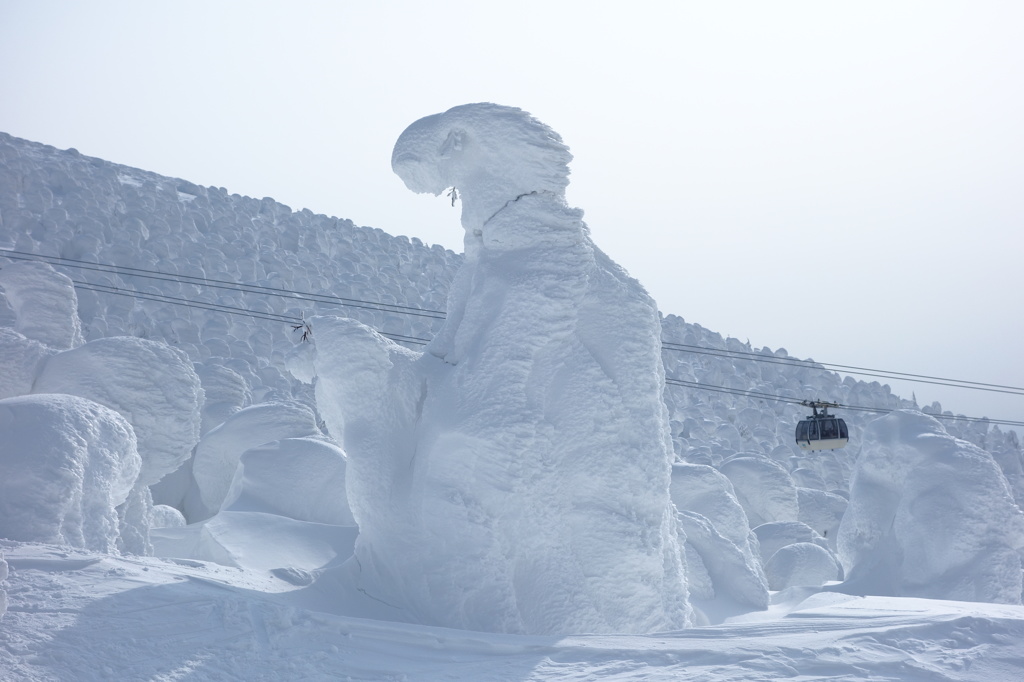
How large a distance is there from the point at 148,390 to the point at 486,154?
13.0 ft

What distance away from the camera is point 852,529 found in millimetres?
12094

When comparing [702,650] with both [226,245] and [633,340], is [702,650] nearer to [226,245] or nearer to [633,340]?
[633,340]

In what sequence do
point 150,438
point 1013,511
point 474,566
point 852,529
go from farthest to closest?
point 852,529 → point 1013,511 → point 150,438 → point 474,566

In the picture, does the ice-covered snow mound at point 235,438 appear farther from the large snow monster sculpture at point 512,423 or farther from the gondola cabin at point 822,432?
the gondola cabin at point 822,432

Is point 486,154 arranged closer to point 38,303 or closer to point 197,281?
point 38,303

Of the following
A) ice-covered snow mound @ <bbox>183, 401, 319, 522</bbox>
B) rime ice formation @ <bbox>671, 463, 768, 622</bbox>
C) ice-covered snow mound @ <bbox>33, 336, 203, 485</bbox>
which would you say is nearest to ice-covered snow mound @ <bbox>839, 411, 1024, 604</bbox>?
rime ice formation @ <bbox>671, 463, 768, 622</bbox>

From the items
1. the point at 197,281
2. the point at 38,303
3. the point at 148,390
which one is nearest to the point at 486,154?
the point at 148,390

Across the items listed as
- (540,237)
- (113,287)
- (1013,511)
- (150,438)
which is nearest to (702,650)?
(540,237)

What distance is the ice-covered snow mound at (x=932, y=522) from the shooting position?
10.6m

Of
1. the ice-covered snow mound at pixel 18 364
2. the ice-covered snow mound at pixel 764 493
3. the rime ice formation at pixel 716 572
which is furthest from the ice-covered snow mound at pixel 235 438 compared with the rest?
the ice-covered snow mound at pixel 764 493

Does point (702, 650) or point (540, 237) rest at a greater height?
point (540, 237)

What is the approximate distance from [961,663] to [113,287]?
31844 mm

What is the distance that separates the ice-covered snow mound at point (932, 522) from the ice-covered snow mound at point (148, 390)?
7241mm

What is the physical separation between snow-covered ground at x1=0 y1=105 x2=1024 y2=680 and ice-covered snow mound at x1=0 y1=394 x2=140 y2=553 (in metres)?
0.02
